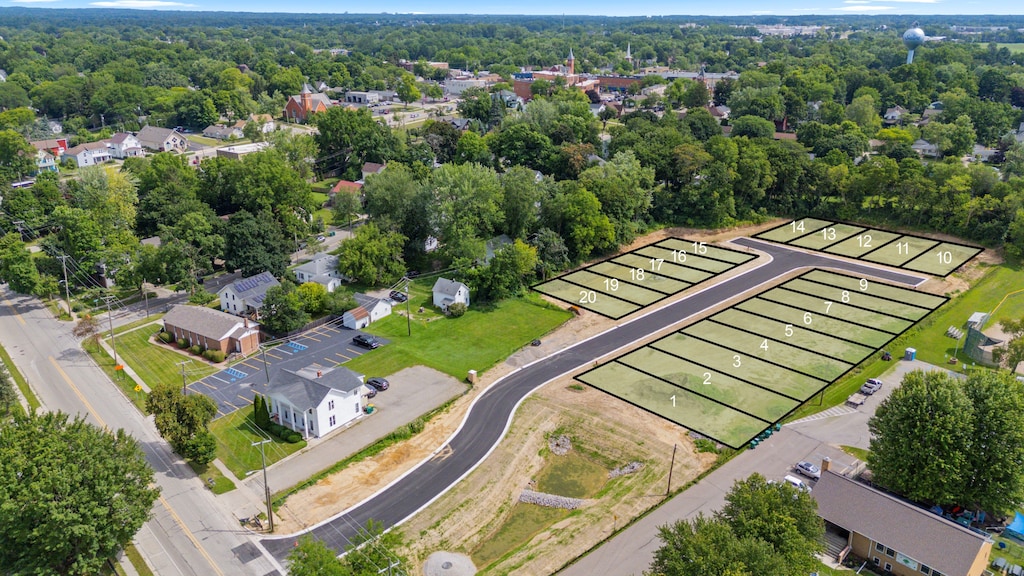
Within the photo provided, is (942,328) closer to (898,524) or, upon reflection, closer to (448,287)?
(898,524)

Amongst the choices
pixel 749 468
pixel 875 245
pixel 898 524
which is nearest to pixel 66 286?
pixel 749 468

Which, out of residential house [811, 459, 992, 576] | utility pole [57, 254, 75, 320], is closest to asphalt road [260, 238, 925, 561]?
residential house [811, 459, 992, 576]

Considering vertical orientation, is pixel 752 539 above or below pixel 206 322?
above

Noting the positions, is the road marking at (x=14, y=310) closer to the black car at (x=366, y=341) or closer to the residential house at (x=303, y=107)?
the black car at (x=366, y=341)

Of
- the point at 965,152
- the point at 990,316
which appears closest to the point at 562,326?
the point at 990,316

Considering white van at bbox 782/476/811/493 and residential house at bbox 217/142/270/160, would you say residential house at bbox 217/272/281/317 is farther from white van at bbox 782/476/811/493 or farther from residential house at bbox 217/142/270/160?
residential house at bbox 217/142/270/160

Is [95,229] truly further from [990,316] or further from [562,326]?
[990,316]
